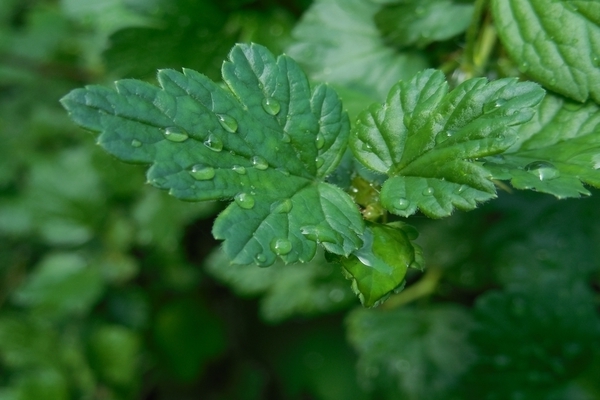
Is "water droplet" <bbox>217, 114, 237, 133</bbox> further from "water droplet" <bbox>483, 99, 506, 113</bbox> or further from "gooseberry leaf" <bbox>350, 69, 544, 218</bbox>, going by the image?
"water droplet" <bbox>483, 99, 506, 113</bbox>

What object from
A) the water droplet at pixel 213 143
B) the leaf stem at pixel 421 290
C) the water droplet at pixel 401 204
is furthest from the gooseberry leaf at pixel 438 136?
the leaf stem at pixel 421 290

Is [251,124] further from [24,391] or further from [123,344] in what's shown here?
[24,391]

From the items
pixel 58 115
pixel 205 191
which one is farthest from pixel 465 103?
pixel 58 115

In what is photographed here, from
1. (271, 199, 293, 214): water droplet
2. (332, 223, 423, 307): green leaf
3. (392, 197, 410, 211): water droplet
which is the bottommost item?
(332, 223, 423, 307): green leaf

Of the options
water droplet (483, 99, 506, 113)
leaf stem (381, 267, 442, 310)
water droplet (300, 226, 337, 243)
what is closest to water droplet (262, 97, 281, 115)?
water droplet (300, 226, 337, 243)

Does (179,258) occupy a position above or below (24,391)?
above

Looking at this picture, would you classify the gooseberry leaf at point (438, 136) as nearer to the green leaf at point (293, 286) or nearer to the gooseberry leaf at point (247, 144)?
the gooseberry leaf at point (247, 144)
